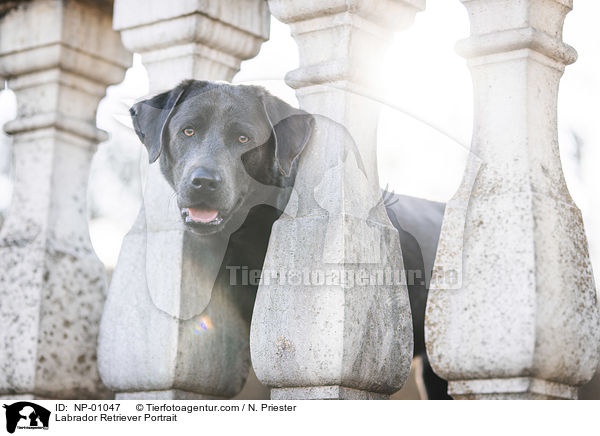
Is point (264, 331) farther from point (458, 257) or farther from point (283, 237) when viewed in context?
point (458, 257)

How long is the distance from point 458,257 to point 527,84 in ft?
2.29

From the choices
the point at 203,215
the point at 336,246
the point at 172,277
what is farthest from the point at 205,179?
the point at 336,246

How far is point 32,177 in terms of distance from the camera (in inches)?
209

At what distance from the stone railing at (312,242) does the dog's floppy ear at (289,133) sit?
5 cm

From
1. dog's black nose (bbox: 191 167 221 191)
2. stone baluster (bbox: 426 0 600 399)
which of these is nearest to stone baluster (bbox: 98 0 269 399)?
dog's black nose (bbox: 191 167 221 191)

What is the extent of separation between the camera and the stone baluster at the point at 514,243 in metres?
3.52

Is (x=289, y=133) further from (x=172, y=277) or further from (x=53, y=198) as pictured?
(x=53, y=198)

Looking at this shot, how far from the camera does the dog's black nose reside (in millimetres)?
4203

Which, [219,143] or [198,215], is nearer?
[198,215]

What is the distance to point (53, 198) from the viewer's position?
5.24 m
